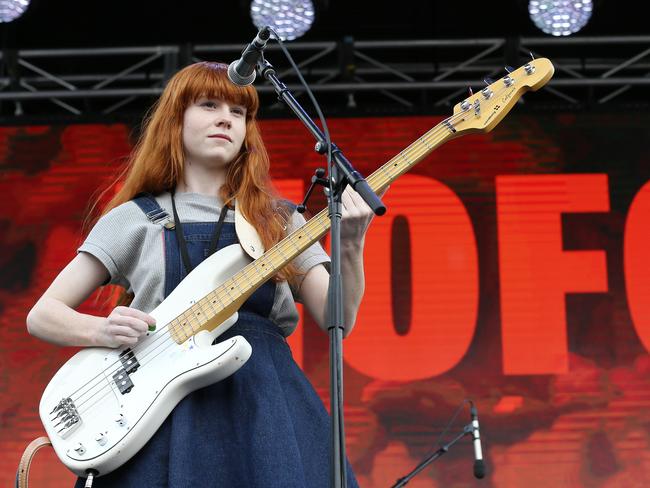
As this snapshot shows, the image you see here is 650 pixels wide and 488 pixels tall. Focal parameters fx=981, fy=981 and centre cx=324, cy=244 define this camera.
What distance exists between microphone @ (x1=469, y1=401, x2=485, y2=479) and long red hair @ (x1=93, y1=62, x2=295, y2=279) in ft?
8.86

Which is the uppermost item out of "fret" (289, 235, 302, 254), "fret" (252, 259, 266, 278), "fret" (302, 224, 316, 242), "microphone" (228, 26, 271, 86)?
"microphone" (228, 26, 271, 86)

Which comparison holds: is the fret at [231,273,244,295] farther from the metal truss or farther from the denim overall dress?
the metal truss

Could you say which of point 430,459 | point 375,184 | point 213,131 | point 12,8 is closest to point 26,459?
point 213,131

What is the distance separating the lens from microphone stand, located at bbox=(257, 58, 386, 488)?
5.40 feet

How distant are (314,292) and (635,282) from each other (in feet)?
11.7

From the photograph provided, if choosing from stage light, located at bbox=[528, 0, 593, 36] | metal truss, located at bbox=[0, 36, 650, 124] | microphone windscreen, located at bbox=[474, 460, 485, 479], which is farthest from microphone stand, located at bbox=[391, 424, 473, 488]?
stage light, located at bbox=[528, 0, 593, 36]

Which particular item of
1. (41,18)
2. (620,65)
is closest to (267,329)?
(620,65)

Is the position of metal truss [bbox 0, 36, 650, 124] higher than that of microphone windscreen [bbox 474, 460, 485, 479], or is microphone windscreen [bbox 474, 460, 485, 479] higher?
metal truss [bbox 0, 36, 650, 124]

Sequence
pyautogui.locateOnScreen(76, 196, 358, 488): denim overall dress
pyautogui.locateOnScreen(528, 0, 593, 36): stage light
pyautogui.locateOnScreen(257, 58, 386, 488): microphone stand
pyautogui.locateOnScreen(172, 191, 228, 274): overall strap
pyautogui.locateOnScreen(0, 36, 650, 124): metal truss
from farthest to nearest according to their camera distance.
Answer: pyautogui.locateOnScreen(0, 36, 650, 124): metal truss, pyautogui.locateOnScreen(528, 0, 593, 36): stage light, pyautogui.locateOnScreen(172, 191, 228, 274): overall strap, pyautogui.locateOnScreen(76, 196, 358, 488): denim overall dress, pyautogui.locateOnScreen(257, 58, 386, 488): microphone stand

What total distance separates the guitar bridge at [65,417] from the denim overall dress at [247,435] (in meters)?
0.11

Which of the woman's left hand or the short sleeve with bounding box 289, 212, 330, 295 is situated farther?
the short sleeve with bounding box 289, 212, 330, 295

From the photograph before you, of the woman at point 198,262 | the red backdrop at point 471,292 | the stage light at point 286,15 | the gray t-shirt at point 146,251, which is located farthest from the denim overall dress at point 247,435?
the stage light at point 286,15

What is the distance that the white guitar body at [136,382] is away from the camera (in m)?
2.02

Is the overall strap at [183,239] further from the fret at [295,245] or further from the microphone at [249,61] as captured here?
the microphone at [249,61]
